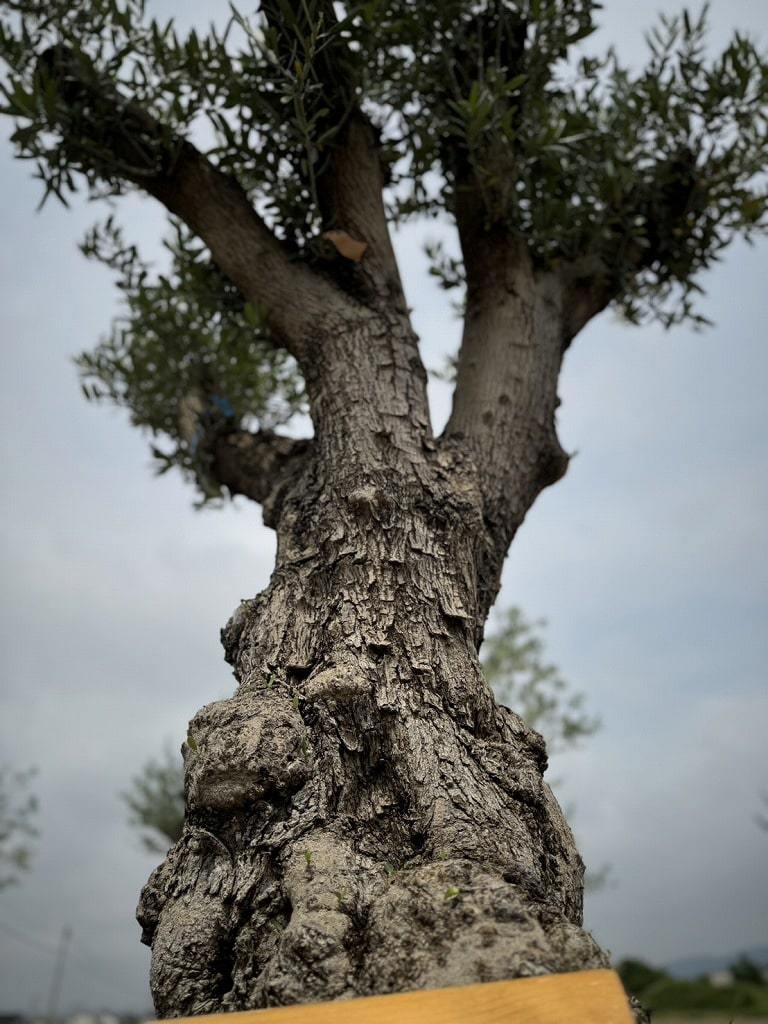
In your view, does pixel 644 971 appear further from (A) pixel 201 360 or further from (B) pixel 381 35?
(B) pixel 381 35

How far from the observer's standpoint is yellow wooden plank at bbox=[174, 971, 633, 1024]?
142cm

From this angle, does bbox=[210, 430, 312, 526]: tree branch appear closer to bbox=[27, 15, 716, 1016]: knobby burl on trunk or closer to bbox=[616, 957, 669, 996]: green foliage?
bbox=[27, 15, 716, 1016]: knobby burl on trunk

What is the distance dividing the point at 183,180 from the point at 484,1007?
12.6 feet

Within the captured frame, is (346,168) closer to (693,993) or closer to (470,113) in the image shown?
(470,113)

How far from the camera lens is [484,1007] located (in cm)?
145

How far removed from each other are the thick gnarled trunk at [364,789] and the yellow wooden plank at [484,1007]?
0.46 feet

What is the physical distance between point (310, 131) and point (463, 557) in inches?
84.6

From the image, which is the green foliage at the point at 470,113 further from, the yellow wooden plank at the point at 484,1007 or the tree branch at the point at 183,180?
the yellow wooden plank at the point at 484,1007

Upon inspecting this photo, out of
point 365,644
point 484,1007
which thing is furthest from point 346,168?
point 484,1007

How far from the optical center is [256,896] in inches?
82.4

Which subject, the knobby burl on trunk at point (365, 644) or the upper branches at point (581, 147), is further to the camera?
the upper branches at point (581, 147)

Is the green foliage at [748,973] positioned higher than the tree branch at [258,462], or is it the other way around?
the tree branch at [258,462]

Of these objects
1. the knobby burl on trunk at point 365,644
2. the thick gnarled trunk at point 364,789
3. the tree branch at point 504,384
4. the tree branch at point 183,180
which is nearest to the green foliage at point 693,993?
the tree branch at point 504,384

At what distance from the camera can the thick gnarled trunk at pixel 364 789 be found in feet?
5.95
